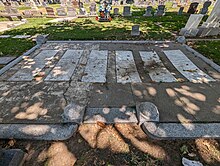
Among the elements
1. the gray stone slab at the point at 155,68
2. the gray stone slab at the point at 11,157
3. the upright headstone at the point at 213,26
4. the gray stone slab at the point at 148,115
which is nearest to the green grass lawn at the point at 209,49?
the upright headstone at the point at 213,26

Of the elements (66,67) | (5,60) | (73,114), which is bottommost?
(5,60)

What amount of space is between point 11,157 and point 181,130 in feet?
8.64

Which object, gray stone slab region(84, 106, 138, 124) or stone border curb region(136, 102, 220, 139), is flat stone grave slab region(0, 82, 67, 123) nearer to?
gray stone slab region(84, 106, 138, 124)

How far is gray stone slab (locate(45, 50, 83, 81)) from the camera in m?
4.10

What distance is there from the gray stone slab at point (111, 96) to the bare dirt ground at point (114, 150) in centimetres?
76

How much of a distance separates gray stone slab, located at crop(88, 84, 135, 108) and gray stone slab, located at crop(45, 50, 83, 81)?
1081mm

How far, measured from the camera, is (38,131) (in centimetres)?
240

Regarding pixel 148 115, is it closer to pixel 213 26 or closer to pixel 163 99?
pixel 163 99

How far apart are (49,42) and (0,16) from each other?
14.4 metres

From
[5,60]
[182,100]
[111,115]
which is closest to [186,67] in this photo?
[182,100]

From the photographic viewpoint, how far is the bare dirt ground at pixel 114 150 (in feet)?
6.65

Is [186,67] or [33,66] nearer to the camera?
[186,67]

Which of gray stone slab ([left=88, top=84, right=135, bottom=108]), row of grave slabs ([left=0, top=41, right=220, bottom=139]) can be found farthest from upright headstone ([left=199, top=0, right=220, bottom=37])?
gray stone slab ([left=88, top=84, right=135, bottom=108])

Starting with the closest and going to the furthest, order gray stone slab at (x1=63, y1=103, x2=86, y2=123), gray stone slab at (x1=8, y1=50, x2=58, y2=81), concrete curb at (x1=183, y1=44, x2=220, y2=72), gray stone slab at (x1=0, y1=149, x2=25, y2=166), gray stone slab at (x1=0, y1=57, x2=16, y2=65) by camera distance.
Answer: gray stone slab at (x1=0, y1=149, x2=25, y2=166) < gray stone slab at (x1=63, y1=103, x2=86, y2=123) < gray stone slab at (x1=8, y1=50, x2=58, y2=81) < concrete curb at (x1=183, y1=44, x2=220, y2=72) < gray stone slab at (x1=0, y1=57, x2=16, y2=65)
